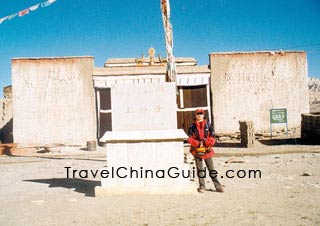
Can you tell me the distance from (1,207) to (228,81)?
504 inches

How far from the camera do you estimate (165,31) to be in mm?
7984

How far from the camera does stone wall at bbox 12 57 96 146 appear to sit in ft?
49.6

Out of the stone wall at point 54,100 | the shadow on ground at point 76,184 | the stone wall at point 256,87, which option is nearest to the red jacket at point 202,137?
the shadow on ground at point 76,184

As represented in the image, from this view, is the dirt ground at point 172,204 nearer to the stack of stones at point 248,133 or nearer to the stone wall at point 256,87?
the stack of stones at point 248,133

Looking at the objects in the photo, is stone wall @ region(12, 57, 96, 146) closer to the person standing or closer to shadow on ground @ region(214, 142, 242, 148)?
shadow on ground @ region(214, 142, 242, 148)

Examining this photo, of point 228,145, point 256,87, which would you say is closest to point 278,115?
point 256,87

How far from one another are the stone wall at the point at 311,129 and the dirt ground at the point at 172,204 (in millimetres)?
5931

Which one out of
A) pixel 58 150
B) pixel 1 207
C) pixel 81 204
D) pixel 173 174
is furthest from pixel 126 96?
pixel 58 150

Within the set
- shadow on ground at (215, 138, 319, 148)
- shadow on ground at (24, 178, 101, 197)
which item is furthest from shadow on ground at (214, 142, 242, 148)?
shadow on ground at (24, 178, 101, 197)

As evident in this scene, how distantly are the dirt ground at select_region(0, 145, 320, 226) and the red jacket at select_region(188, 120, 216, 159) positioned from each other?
75 centimetres

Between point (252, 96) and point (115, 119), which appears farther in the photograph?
point (252, 96)

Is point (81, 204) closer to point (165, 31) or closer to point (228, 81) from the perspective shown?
point (165, 31)

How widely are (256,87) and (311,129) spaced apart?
3.63 m

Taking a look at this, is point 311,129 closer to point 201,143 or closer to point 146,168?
point 201,143
